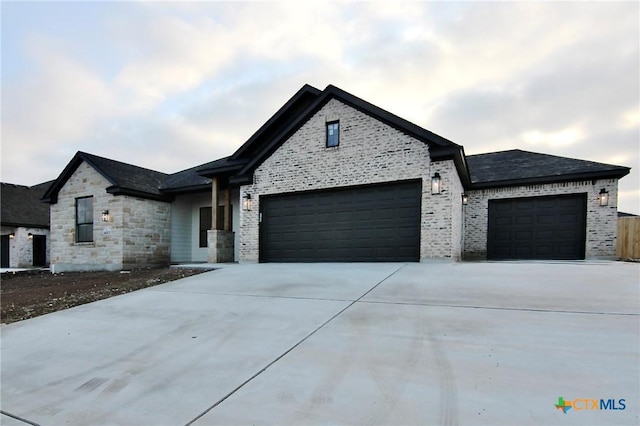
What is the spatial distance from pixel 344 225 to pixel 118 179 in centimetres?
995

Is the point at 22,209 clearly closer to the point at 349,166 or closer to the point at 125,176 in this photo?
the point at 125,176

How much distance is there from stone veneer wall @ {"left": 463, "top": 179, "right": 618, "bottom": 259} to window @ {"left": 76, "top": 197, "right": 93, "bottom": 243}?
1668cm

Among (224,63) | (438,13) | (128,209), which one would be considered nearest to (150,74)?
(224,63)

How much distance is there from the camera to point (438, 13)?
32.4 feet

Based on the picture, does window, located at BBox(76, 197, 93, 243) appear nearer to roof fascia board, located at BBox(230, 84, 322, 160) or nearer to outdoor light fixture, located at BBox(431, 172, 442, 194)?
roof fascia board, located at BBox(230, 84, 322, 160)

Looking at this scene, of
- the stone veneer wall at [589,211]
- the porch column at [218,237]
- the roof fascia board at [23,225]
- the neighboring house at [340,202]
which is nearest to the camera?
the neighboring house at [340,202]

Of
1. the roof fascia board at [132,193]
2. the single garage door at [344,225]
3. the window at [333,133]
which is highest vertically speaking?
the window at [333,133]

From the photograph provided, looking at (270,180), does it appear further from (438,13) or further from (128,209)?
(438,13)

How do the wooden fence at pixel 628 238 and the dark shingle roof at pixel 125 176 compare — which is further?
the dark shingle roof at pixel 125 176

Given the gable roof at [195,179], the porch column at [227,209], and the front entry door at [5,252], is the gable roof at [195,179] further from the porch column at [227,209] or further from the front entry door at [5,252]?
the front entry door at [5,252]

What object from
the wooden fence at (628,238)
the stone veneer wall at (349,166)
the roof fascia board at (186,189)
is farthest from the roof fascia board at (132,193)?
the wooden fence at (628,238)

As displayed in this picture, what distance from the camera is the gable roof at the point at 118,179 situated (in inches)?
507

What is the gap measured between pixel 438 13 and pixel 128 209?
547 inches

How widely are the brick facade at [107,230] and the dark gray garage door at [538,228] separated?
47.5ft
